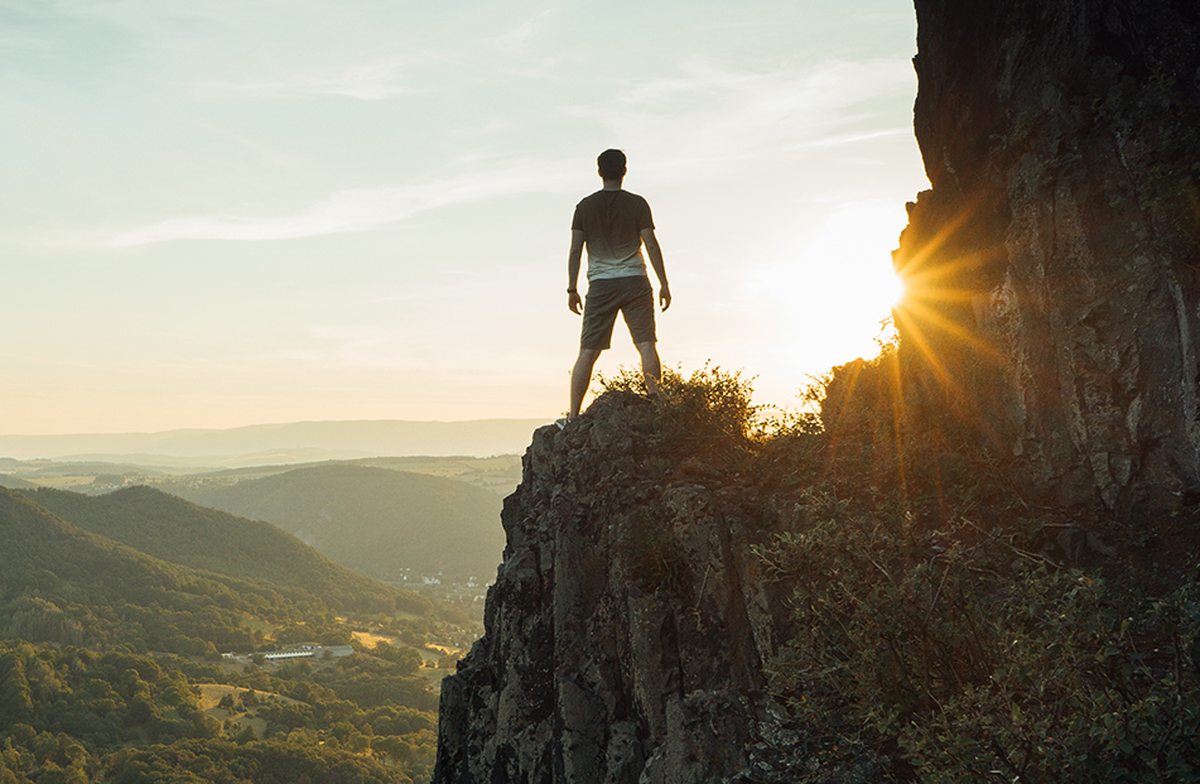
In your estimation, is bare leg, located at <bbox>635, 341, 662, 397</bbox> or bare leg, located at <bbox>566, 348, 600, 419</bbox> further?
bare leg, located at <bbox>566, 348, 600, 419</bbox>

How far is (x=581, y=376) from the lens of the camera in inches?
371

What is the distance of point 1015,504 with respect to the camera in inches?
246

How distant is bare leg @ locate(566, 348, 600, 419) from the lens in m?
9.41

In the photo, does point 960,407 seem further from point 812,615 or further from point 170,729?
point 170,729

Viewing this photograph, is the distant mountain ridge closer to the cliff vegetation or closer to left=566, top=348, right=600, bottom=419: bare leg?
left=566, top=348, right=600, bottom=419: bare leg

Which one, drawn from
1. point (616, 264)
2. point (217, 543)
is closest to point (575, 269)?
point (616, 264)

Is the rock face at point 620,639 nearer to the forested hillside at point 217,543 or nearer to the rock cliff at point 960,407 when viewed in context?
the rock cliff at point 960,407

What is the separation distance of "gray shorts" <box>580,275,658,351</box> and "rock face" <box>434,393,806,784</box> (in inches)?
42.0

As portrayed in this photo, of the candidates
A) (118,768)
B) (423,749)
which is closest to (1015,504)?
(118,768)

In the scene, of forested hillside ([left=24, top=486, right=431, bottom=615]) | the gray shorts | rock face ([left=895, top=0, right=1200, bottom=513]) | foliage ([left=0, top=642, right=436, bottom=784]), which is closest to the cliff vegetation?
rock face ([left=895, top=0, right=1200, bottom=513])

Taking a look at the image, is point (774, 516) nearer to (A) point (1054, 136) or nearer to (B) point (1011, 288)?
(B) point (1011, 288)

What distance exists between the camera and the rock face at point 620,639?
209 inches

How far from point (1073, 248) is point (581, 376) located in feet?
17.9

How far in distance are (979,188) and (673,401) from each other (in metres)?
3.82
